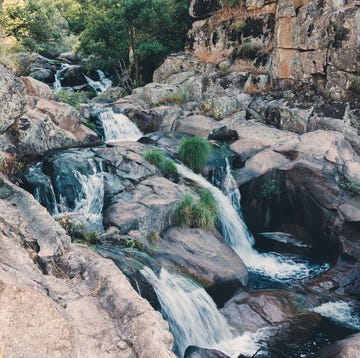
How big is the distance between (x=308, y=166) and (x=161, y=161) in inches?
155

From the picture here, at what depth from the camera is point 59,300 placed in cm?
366

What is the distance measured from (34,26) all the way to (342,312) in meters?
21.5

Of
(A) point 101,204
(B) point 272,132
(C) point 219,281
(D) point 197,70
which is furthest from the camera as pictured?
(D) point 197,70

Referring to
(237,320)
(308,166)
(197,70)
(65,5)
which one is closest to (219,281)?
(237,320)

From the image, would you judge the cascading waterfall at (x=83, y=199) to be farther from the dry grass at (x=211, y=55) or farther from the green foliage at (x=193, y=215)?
the dry grass at (x=211, y=55)

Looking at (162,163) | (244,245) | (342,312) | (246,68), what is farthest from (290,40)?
(342,312)

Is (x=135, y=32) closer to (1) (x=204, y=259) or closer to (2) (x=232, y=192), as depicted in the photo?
(2) (x=232, y=192)

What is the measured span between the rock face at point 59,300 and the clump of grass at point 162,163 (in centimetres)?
499

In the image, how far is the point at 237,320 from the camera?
284 inches

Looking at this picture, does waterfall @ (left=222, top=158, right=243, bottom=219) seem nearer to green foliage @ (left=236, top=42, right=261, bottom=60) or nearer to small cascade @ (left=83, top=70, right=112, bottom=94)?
green foliage @ (left=236, top=42, right=261, bottom=60)

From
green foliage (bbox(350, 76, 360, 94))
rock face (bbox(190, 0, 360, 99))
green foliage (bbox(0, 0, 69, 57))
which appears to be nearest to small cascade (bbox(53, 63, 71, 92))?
green foliage (bbox(0, 0, 69, 57))

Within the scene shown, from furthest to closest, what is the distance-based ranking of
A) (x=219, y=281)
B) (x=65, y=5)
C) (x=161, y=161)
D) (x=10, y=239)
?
1. (x=65, y=5)
2. (x=161, y=161)
3. (x=219, y=281)
4. (x=10, y=239)

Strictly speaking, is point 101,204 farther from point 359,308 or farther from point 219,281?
point 359,308

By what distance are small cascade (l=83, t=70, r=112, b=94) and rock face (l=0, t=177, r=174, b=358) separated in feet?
52.9
